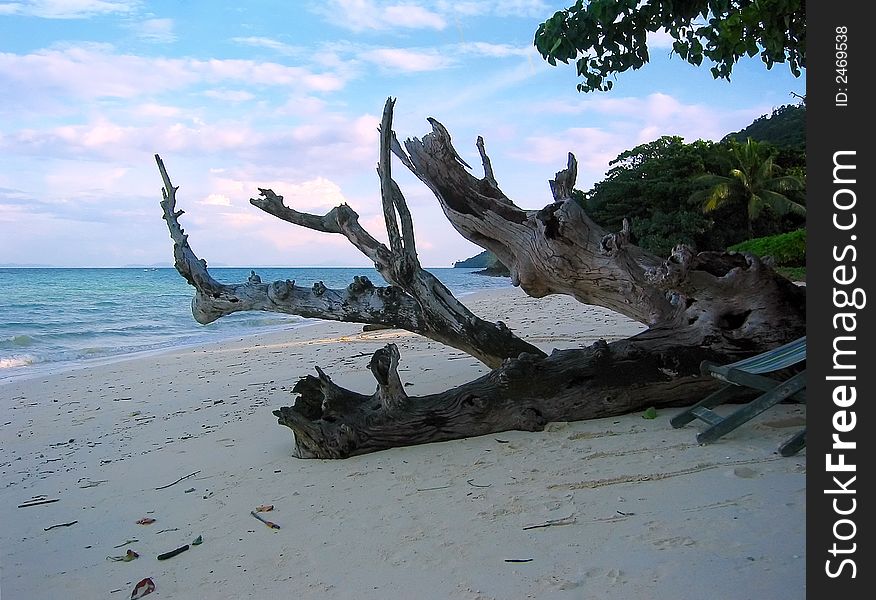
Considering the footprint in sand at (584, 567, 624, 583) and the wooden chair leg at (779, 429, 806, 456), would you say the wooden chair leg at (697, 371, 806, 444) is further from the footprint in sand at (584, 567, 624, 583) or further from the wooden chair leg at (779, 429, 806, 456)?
the footprint in sand at (584, 567, 624, 583)

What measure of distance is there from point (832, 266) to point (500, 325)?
4.71 metres

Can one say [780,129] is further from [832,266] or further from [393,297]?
[832,266]

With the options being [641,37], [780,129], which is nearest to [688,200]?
[780,129]

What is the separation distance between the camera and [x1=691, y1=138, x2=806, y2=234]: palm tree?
31.5m

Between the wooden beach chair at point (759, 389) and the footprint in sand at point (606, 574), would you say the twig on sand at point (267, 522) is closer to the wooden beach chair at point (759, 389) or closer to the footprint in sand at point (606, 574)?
the footprint in sand at point (606, 574)

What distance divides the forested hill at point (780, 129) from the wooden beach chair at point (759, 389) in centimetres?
3752

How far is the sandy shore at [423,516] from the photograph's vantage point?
8.82ft

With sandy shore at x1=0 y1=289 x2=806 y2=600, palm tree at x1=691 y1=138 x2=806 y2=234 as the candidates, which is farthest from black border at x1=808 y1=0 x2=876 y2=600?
palm tree at x1=691 y1=138 x2=806 y2=234

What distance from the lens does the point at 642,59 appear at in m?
6.65

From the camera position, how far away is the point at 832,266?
59.5 inches

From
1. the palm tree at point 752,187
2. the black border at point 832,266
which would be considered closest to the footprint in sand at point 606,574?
the black border at point 832,266

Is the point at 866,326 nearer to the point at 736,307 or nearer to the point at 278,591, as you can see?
the point at 278,591

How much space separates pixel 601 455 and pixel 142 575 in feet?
8.16

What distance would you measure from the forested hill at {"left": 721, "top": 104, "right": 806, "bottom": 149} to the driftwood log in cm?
3630
